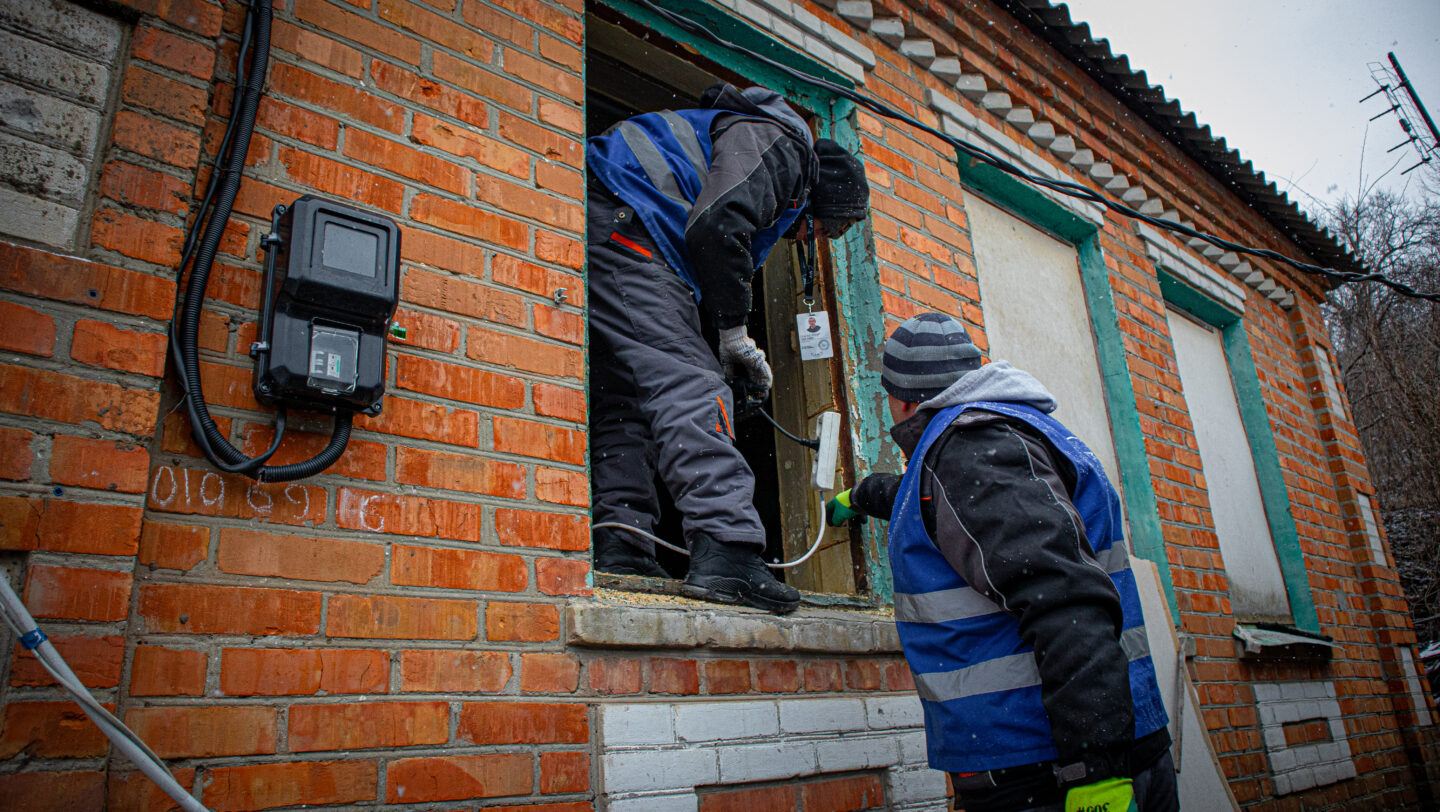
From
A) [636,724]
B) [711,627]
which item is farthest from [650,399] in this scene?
[636,724]

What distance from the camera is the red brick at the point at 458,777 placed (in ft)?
5.37

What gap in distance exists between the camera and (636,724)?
1.99 metres

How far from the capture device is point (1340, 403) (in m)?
6.61

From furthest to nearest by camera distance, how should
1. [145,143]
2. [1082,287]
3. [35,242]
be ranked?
[1082,287] → [145,143] → [35,242]

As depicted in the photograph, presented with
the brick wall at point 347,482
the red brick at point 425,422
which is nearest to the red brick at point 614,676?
the brick wall at point 347,482

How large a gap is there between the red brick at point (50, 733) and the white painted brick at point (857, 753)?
1.62m

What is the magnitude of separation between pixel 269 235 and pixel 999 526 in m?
1.54

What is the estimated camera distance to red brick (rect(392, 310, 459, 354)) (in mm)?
1942

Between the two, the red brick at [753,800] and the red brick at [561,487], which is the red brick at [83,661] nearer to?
the red brick at [561,487]

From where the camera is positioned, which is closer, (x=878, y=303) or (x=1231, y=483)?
(x=878, y=303)

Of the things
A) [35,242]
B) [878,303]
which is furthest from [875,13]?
[35,242]

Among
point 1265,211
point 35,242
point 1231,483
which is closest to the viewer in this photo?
point 35,242

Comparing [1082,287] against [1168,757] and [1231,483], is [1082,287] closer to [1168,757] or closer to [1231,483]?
[1231,483]

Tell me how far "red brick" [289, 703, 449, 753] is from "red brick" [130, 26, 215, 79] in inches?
49.0
